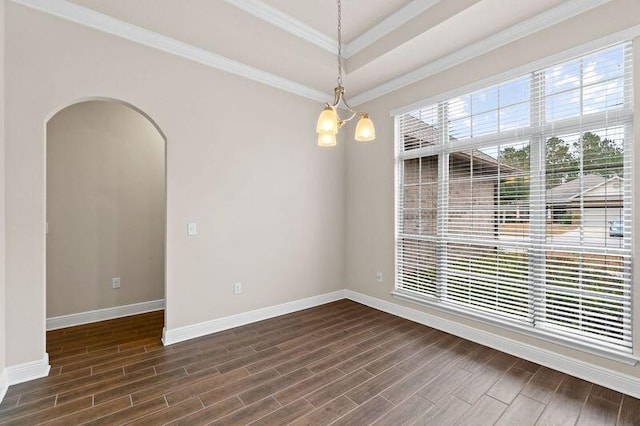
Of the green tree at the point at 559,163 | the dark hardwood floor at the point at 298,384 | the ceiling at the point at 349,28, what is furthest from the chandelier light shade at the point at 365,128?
the dark hardwood floor at the point at 298,384

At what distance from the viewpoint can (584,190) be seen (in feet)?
8.10

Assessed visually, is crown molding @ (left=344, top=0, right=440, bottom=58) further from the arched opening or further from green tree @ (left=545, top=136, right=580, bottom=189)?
the arched opening

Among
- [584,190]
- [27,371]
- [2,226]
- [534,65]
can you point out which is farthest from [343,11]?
[27,371]

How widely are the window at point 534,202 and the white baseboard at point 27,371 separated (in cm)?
374

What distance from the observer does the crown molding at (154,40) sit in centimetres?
247

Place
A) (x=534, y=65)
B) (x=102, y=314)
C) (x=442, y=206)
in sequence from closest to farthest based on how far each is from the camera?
(x=534, y=65) → (x=442, y=206) → (x=102, y=314)

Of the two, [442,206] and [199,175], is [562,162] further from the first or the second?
[199,175]

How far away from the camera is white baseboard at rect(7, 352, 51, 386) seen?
2.28 m

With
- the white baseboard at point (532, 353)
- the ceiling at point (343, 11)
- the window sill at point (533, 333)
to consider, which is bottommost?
the white baseboard at point (532, 353)

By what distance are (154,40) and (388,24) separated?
2.38 meters

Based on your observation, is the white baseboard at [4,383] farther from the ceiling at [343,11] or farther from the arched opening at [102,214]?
the ceiling at [343,11]

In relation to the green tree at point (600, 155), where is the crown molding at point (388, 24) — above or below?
above

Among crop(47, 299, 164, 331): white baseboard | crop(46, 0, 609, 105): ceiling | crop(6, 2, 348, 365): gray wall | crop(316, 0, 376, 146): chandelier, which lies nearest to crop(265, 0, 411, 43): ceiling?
crop(46, 0, 609, 105): ceiling

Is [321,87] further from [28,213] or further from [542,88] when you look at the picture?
[28,213]
